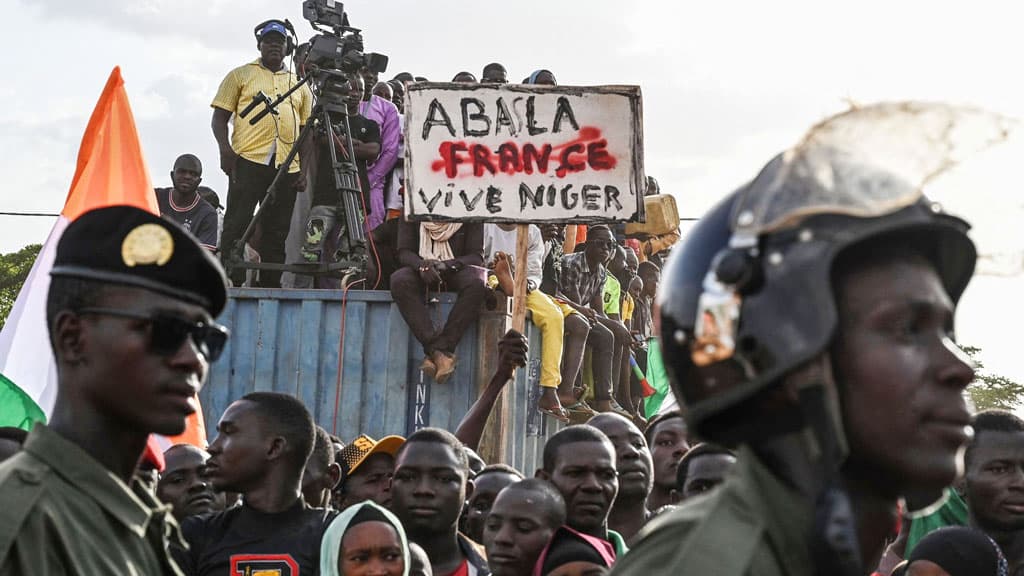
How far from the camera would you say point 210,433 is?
10156 millimetres

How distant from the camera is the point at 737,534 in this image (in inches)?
70.4

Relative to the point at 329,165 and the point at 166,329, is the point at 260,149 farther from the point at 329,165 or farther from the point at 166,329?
the point at 166,329

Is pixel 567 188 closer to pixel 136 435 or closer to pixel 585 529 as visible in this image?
pixel 585 529

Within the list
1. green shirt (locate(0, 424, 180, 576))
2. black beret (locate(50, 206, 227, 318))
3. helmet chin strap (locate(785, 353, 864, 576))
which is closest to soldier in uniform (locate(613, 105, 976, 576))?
helmet chin strap (locate(785, 353, 864, 576))

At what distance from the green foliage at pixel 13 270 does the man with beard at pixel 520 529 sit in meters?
18.0

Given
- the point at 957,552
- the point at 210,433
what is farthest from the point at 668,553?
the point at 210,433

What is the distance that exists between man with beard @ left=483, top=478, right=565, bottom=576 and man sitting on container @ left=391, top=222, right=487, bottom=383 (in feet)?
15.2

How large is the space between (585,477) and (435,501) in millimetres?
606

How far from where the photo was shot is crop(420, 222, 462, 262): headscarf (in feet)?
32.5

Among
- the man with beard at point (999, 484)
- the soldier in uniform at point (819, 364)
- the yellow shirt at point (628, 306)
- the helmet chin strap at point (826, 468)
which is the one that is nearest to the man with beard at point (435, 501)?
the man with beard at point (999, 484)

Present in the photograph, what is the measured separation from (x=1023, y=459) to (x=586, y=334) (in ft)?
21.2

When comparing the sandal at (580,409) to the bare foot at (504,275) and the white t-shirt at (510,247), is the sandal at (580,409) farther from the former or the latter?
the bare foot at (504,275)

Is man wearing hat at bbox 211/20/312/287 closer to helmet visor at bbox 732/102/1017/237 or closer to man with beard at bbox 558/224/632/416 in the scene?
man with beard at bbox 558/224/632/416

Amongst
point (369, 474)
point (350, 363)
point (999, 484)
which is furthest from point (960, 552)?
point (350, 363)
